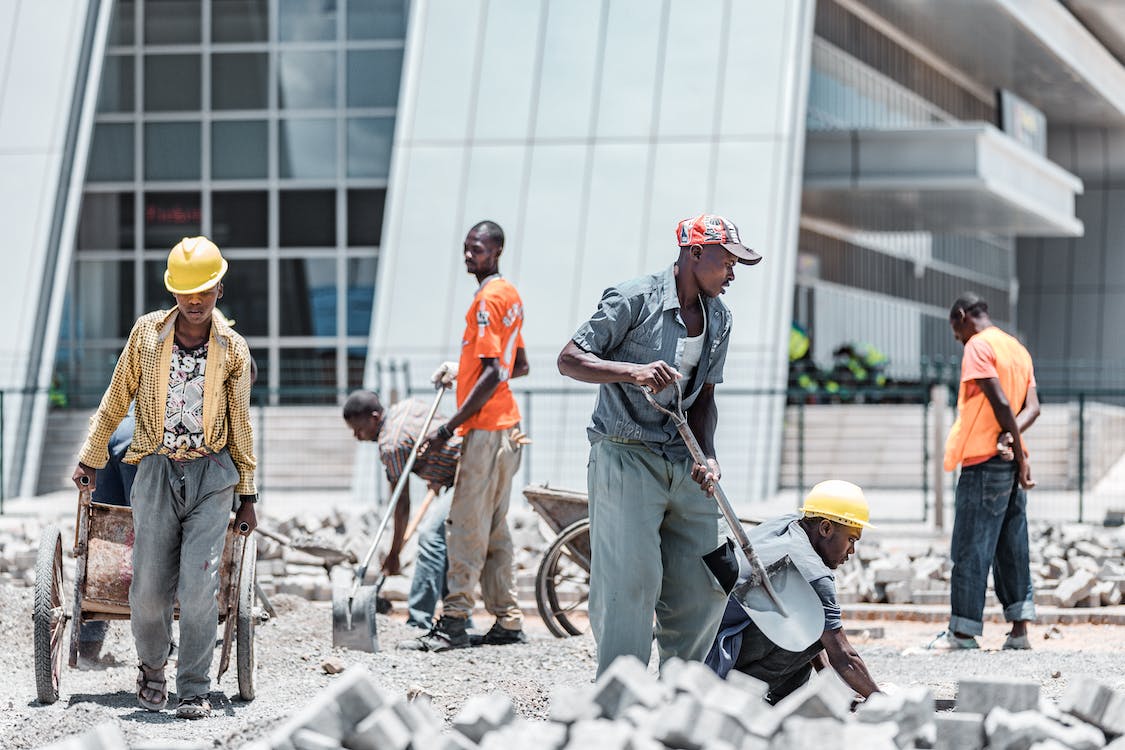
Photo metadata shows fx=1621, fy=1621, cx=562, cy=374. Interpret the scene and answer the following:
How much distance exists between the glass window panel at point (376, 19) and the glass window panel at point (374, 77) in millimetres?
232

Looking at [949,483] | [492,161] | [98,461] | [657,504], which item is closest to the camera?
[657,504]

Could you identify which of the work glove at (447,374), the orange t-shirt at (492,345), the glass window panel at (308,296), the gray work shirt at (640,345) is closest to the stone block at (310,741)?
the gray work shirt at (640,345)

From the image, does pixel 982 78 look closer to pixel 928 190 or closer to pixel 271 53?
pixel 928 190

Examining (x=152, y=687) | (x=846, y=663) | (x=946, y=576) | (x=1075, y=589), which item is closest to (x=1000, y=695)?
(x=846, y=663)

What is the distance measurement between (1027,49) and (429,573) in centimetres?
2061

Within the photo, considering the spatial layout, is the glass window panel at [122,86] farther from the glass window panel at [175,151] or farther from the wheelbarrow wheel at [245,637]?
the wheelbarrow wheel at [245,637]

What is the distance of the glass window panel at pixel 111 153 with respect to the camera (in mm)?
22938

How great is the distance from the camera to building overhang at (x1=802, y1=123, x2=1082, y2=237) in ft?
67.3

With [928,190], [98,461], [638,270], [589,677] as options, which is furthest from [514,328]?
[928,190]

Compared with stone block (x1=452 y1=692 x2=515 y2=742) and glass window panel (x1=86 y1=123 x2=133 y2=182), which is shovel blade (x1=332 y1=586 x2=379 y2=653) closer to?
stone block (x1=452 y1=692 x2=515 y2=742)

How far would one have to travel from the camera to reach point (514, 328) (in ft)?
26.9

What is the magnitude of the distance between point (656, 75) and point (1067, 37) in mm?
11612

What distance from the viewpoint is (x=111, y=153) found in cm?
2303

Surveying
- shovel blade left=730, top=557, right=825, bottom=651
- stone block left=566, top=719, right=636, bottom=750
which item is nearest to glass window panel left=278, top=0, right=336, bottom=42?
shovel blade left=730, top=557, right=825, bottom=651
